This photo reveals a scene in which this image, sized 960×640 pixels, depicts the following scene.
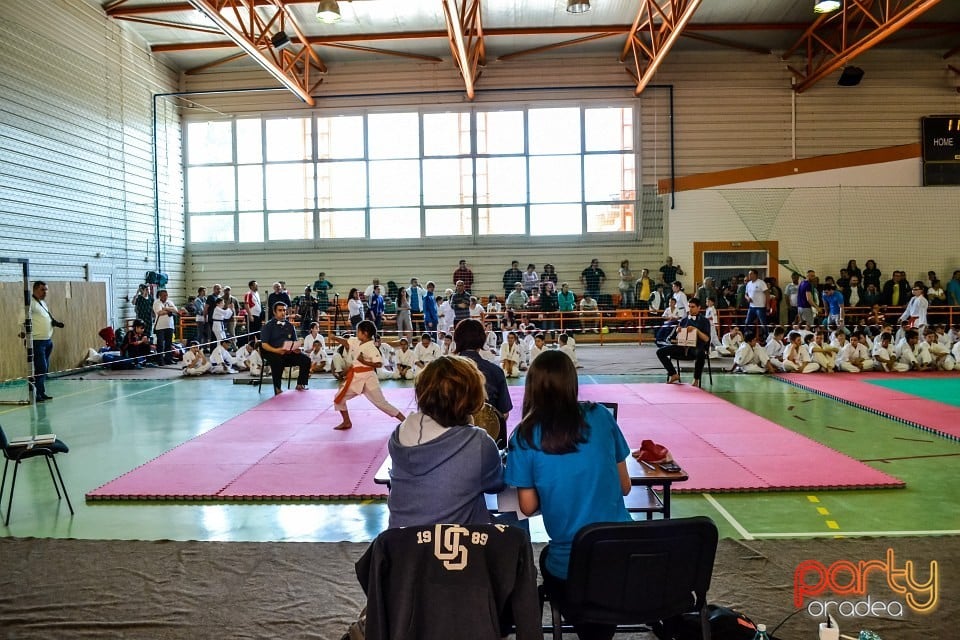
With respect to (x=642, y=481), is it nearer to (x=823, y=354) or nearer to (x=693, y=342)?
(x=693, y=342)

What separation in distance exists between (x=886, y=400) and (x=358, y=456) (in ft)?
23.9

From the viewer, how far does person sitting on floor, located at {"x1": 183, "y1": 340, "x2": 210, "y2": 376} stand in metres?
13.7

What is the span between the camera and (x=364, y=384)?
7.93 meters

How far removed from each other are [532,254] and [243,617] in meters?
17.0

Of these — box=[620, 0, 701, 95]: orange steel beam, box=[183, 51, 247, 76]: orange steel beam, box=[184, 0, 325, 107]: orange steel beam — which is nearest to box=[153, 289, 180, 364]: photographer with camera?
box=[184, 0, 325, 107]: orange steel beam

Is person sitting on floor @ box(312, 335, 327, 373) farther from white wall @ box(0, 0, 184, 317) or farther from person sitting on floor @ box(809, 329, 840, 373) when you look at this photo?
person sitting on floor @ box(809, 329, 840, 373)

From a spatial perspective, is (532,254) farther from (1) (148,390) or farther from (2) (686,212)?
(1) (148,390)

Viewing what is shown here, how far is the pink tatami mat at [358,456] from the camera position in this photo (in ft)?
19.3

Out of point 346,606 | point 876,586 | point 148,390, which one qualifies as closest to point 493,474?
point 346,606

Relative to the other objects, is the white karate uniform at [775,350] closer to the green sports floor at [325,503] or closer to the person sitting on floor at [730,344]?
the person sitting on floor at [730,344]

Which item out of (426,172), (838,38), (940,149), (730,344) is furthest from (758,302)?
(426,172)

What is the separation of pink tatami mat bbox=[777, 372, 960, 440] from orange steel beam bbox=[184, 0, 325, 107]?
1228cm

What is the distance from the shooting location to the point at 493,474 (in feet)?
9.29

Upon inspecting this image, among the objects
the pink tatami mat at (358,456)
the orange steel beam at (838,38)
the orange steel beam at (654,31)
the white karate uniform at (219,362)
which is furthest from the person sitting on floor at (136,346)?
the orange steel beam at (838,38)
